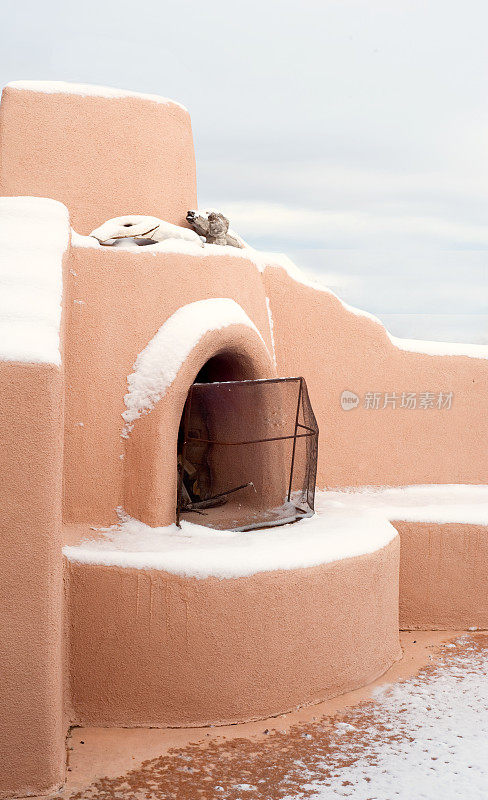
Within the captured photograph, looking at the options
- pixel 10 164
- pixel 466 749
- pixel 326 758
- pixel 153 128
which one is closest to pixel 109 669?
pixel 326 758

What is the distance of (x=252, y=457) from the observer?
300 inches

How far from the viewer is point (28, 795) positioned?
4879 mm

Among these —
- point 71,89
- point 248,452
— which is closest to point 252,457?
point 248,452

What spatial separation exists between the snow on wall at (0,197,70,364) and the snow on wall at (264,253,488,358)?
2.55 m

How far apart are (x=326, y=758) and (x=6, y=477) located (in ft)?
8.72

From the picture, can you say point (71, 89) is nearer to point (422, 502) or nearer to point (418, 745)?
point (422, 502)

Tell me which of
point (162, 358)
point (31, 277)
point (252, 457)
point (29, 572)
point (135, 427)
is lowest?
point (252, 457)

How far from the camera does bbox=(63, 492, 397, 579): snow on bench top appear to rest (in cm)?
575

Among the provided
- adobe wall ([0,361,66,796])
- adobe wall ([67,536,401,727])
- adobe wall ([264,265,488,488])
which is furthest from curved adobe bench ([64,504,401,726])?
adobe wall ([264,265,488,488])

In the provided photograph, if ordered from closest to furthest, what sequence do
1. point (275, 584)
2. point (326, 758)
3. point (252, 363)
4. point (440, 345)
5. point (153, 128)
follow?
1. point (326, 758)
2. point (275, 584)
3. point (252, 363)
4. point (153, 128)
5. point (440, 345)

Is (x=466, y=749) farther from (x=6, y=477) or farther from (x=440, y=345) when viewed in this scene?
Result: (x=440, y=345)

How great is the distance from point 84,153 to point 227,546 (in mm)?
4124

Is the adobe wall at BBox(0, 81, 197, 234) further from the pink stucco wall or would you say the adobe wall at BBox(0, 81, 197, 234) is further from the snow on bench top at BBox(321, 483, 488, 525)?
the snow on bench top at BBox(321, 483, 488, 525)

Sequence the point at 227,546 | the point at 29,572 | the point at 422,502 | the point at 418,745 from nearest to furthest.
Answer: the point at 29,572, the point at 418,745, the point at 227,546, the point at 422,502
